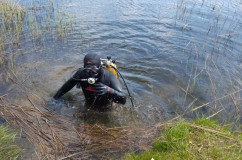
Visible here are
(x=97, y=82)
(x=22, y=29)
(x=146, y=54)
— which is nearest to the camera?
(x=97, y=82)

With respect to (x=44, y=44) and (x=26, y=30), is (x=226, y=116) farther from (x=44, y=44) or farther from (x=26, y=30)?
(x=26, y=30)

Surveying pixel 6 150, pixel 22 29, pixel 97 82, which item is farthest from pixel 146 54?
pixel 6 150

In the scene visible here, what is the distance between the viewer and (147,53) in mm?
8094

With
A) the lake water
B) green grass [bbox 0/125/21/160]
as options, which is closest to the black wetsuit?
the lake water

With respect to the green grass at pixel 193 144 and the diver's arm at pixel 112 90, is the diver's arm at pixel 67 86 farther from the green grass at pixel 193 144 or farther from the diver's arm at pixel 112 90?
the green grass at pixel 193 144

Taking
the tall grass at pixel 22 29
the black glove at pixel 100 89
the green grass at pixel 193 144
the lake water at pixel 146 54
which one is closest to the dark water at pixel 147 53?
the lake water at pixel 146 54

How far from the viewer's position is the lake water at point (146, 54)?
206 inches

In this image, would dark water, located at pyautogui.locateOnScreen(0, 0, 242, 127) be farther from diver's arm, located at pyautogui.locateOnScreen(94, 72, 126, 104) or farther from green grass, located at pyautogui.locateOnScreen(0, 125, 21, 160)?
green grass, located at pyautogui.locateOnScreen(0, 125, 21, 160)

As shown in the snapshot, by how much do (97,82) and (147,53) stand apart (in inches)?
163

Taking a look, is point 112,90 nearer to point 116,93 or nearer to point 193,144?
point 116,93

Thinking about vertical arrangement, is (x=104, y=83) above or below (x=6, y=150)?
above

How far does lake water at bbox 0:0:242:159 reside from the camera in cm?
523

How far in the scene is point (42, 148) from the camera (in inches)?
132

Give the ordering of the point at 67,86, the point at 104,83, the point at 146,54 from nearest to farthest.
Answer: the point at 104,83
the point at 67,86
the point at 146,54
